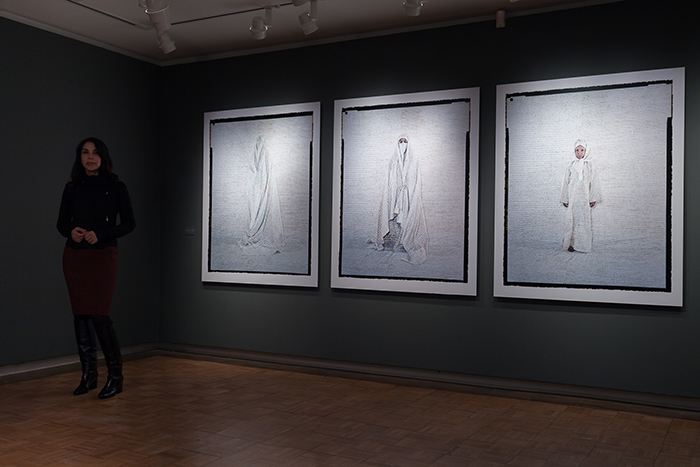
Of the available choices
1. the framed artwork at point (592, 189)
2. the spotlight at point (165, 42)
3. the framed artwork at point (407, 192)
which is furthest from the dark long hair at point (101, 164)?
the framed artwork at point (592, 189)

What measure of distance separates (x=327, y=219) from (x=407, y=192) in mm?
828

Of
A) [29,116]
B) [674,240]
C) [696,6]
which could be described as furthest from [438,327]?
[29,116]

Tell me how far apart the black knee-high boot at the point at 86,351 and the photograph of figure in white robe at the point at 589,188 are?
319cm

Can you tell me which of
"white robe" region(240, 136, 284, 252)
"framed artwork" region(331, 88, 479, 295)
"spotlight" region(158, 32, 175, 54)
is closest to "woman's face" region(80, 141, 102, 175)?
"spotlight" region(158, 32, 175, 54)

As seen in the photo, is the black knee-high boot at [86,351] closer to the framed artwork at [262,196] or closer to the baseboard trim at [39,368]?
the baseboard trim at [39,368]

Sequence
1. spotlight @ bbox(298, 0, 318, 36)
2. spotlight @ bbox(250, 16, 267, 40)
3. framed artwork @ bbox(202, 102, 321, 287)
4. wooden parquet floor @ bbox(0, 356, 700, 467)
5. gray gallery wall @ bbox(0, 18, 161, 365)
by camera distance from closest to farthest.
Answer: wooden parquet floor @ bbox(0, 356, 700, 467), spotlight @ bbox(298, 0, 318, 36), spotlight @ bbox(250, 16, 267, 40), gray gallery wall @ bbox(0, 18, 161, 365), framed artwork @ bbox(202, 102, 321, 287)

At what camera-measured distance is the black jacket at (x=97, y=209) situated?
4.55 m

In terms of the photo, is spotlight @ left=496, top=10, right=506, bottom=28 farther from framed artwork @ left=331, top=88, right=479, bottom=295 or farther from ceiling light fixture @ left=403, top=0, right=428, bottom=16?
ceiling light fixture @ left=403, top=0, right=428, bottom=16

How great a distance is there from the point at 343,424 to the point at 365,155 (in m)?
2.48

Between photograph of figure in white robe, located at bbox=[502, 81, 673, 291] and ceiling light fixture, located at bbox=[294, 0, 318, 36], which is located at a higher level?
ceiling light fixture, located at bbox=[294, 0, 318, 36]

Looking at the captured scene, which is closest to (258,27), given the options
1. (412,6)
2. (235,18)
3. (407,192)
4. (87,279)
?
(235,18)

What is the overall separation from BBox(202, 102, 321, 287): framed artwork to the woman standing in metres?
1.70

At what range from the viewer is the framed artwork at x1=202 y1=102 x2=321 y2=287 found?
5945 mm

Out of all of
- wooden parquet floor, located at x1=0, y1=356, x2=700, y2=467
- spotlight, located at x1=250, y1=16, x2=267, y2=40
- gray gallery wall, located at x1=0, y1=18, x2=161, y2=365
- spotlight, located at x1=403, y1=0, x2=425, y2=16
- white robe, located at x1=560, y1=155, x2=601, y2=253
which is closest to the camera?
wooden parquet floor, located at x1=0, y1=356, x2=700, y2=467
